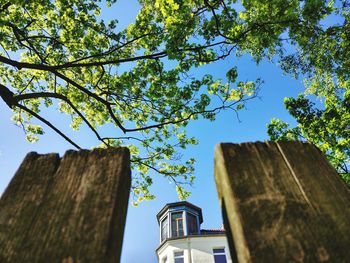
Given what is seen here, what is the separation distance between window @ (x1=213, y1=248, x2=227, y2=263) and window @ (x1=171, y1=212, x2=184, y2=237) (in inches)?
140

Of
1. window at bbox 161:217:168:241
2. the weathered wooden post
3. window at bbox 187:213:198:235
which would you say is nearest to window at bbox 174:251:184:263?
window at bbox 187:213:198:235

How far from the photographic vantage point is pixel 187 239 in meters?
23.3

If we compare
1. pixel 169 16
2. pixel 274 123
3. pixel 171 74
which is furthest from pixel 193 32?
pixel 274 123

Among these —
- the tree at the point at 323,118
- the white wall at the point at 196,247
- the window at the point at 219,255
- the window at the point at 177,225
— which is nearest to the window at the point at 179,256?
the white wall at the point at 196,247

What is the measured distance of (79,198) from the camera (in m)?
0.89

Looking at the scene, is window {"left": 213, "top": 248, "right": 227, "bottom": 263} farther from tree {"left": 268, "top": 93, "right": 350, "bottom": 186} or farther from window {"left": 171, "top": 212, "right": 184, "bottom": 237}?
tree {"left": 268, "top": 93, "right": 350, "bottom": 186}

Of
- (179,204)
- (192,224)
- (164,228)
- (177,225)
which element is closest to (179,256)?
(177,225)

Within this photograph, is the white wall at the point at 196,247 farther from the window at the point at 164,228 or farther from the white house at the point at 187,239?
the window at the point at 164,228

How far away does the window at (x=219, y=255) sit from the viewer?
→ 882 inches

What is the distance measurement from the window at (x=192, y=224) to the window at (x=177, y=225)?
768mm

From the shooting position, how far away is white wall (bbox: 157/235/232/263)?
73.1 feet

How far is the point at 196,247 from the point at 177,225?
3.02m

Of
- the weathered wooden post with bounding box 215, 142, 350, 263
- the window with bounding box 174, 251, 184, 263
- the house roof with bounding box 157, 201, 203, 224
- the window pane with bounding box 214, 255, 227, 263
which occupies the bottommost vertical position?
the weathered wooden post with bounding box 215, 142, 350, 263

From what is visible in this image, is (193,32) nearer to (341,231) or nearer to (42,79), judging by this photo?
(42,79)
